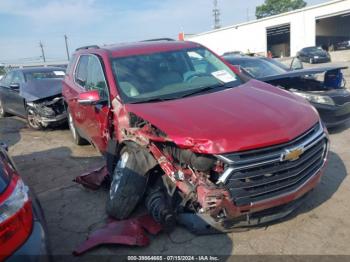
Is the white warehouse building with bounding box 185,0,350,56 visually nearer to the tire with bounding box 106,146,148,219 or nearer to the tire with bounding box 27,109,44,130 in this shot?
the tire with bounding box 27,109,44,130

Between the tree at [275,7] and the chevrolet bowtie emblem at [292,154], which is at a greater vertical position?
the tree at [275,7]

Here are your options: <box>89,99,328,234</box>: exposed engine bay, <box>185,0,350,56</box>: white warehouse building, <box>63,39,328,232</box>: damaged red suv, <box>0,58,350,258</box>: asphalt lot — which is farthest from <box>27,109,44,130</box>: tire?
<box>185,0,350,56</box>: white warehouse building

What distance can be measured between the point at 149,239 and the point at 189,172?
80cm

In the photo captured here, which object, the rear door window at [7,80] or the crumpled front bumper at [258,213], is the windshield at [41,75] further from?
the crumpled front bumper at [258,213]

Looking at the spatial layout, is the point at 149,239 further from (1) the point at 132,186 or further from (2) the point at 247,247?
(2) the point at 247,247

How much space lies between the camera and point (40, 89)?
914 cm

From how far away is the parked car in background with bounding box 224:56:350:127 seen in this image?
6.64 meters

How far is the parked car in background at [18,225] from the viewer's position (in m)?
2.18

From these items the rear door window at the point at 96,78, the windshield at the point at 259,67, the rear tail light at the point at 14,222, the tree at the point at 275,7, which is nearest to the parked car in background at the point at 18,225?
the rear tail light at the point at 14,222

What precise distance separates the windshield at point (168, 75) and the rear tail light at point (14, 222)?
2.08m

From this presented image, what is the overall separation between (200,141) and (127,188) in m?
1.10

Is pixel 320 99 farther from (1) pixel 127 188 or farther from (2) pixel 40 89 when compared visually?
(2) pixel 40 89

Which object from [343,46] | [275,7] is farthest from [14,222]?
[275,7]

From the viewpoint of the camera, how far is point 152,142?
372 centimetres
